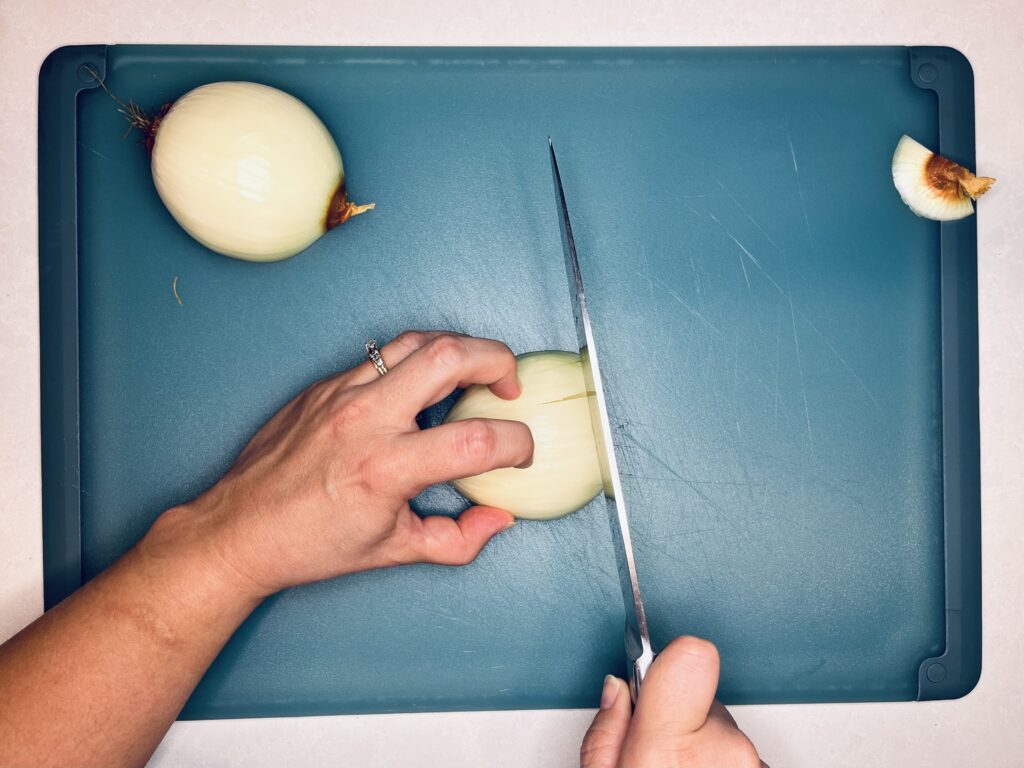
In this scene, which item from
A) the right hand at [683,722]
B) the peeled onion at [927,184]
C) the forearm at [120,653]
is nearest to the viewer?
the right hand at [683,722]

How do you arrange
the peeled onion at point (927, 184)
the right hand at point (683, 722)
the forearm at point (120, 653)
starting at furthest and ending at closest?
1. the peeled onion at point (927, 184)
2. the forearm at point (120, 653)
3. the right hand at point (683, 722)

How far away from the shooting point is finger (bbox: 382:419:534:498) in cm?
81

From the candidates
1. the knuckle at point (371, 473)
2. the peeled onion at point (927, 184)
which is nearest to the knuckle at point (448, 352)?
the knuckle at point (371, 473)

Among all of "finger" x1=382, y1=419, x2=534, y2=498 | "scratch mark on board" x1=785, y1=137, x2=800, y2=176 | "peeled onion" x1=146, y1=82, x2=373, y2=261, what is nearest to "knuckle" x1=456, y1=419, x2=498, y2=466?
"finger" x1=382, y1=419, x2=534, y2=498

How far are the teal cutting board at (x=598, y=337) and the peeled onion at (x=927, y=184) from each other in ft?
0.06

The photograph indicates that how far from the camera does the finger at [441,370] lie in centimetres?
84

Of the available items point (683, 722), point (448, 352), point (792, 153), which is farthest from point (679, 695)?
point (792, 153)

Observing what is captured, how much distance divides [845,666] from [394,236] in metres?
0.86

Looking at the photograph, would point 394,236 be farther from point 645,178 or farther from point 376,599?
point 376,599

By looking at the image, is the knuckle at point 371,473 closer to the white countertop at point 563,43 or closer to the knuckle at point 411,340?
the knuckle at point 411,340

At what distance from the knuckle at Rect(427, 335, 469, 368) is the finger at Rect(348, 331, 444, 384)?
67mm

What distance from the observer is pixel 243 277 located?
1043mm

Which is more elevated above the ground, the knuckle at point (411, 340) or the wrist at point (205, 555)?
the knuckle at point (411, 340)

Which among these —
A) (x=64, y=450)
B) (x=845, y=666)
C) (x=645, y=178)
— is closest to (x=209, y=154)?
(x=64, y=450)
